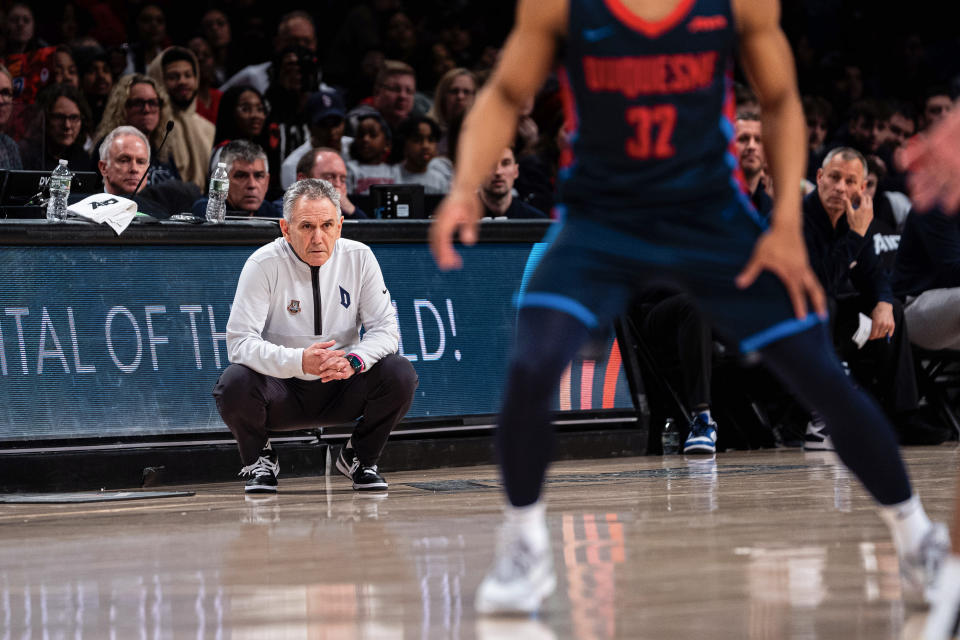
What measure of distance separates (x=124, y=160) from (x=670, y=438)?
3.54 meters

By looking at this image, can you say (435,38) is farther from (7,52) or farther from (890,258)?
(890,258)

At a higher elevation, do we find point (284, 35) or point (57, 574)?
point (284, 35)

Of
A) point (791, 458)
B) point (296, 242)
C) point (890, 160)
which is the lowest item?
point (791, 458)

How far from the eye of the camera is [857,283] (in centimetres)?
830

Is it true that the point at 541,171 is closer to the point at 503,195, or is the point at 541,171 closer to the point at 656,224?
the point at 503,195

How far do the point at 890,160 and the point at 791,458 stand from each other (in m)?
4.31

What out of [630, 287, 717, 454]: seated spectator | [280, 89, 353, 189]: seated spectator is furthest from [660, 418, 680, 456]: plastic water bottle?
[280, 89, 353, 189]: seated spectator

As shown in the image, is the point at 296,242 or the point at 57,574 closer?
the point at 57,574

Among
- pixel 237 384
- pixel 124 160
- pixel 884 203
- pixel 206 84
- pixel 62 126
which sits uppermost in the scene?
pixel 206 84

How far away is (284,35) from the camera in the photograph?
431 inches

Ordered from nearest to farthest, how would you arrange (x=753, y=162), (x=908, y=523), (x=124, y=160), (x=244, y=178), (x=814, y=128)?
(x=908, y=523), (x=124, y=160), (x=244, y=178), (x=753, y=162), (x=814, y=128)

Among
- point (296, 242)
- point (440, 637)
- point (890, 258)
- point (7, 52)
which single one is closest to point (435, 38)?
point (7, 52)

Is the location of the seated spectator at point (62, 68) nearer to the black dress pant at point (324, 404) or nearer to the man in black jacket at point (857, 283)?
the black dress pant at point (324, 404)

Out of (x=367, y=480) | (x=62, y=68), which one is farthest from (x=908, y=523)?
(x=62, y=68)
